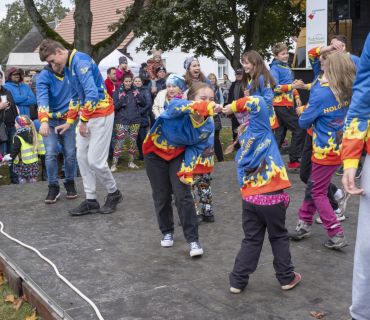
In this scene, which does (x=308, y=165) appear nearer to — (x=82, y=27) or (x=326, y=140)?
(x=326, y=140)

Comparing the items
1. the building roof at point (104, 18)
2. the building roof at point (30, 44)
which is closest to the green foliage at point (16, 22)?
the building roof at point (30, 44)

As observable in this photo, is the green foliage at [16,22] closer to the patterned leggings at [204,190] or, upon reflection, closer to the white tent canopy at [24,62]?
the white tent canopy at [24,62]

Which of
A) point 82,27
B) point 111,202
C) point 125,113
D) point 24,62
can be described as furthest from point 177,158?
point 24,62

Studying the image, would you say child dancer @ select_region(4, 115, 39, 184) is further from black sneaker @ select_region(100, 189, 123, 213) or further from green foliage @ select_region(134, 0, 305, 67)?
green foliage @ select_region(134, 0, 305, 67)

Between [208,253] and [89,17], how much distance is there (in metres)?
8.61

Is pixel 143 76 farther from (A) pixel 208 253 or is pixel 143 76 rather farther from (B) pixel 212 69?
(B) pixel 212 69

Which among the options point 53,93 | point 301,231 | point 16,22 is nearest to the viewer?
point 301,231

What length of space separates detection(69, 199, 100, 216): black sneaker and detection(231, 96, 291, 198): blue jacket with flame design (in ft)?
9.34

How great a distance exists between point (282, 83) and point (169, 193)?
4.26 metres

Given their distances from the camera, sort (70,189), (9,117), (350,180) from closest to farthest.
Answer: (350,180) → (70,189) → (9,117)

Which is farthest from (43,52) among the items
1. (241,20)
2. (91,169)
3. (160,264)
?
(241,20)

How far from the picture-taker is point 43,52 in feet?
18.1

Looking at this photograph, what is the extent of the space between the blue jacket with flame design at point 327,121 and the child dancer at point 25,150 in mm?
4926

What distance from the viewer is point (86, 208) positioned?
19.3 feet
